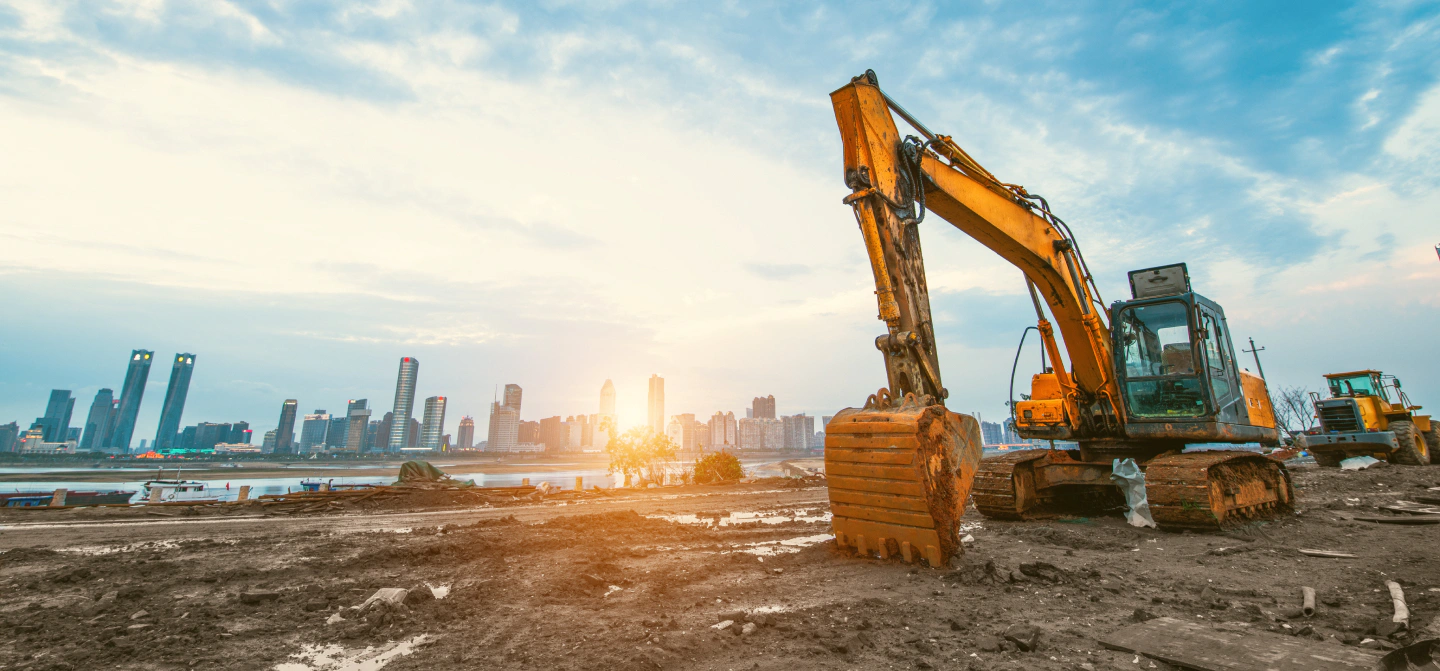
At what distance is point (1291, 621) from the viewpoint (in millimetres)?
4137

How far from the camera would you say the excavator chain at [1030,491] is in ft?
29.7

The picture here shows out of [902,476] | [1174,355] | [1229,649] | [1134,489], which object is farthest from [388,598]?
[1174,355]

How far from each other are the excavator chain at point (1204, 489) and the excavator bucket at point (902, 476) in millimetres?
4099

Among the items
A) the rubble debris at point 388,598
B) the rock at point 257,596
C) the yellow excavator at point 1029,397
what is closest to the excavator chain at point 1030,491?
the yellow excavator at point 1029,397

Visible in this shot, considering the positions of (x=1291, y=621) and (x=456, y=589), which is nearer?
(x=1291, y=621)

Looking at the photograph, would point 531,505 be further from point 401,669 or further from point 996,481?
point 401,669

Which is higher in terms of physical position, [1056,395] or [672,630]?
[1056,395]

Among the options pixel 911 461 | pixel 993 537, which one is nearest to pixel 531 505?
pixel 993 537

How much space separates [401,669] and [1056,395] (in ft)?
33.3

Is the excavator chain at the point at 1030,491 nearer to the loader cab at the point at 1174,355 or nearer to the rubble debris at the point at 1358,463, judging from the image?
the loader cab at the point at 1174,355

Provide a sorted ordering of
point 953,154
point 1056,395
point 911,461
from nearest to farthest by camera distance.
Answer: point 911,461 → point 953,154 → point 1056,395

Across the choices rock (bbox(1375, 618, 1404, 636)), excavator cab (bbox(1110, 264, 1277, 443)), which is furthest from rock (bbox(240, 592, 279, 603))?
excavator cab (bbox(1110, 264, 1277, 443))

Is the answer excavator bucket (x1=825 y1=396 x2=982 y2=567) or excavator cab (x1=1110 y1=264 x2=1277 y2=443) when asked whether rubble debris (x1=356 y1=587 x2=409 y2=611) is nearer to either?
excavator bucket (x1=825 y1=396 x2=982 y2=567)

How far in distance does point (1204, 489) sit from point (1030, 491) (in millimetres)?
2391
